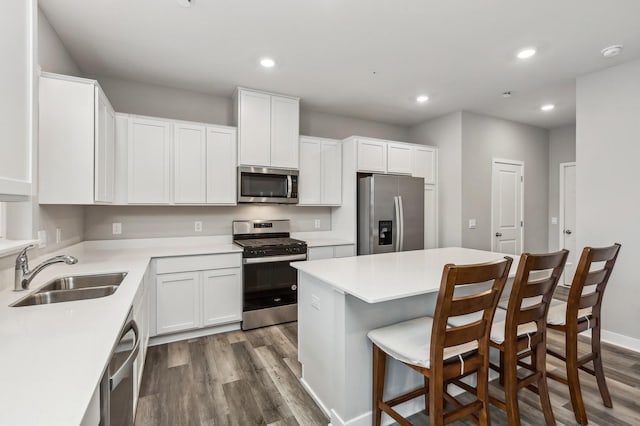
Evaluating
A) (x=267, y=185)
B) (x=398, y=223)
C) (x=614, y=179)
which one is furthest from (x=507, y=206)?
(x=267, y=185)

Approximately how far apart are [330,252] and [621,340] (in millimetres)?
3012

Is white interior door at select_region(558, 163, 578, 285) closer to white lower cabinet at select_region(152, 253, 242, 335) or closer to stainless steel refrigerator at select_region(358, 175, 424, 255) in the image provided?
stainless steel refrigerator at select_region(358, 175, 424, 255)

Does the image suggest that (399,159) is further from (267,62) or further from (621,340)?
(621,340)

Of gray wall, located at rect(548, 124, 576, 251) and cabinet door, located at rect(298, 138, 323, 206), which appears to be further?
gray wall, located at rect(548, 124, 576, 251)

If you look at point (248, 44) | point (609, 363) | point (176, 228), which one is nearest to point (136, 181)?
point (176, 228)

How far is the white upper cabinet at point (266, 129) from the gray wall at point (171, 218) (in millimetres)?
677

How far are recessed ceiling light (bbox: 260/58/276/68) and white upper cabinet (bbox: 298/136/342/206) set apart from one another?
1.10 meters

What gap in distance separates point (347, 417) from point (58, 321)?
4.96 ft

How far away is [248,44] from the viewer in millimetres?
2582

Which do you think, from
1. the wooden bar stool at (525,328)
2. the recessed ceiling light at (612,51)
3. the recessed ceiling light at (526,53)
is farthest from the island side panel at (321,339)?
the recessed ceiling light at (612,51)

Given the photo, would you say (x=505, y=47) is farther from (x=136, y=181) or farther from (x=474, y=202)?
(x=136, y=181)

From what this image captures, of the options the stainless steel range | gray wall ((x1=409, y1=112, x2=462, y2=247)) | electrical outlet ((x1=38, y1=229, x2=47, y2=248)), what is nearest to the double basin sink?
electrical outlet ((x1=38, y1=229, x2=47, y2=248))

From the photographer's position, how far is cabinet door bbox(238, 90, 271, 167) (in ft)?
11.4

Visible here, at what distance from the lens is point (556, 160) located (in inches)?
204
